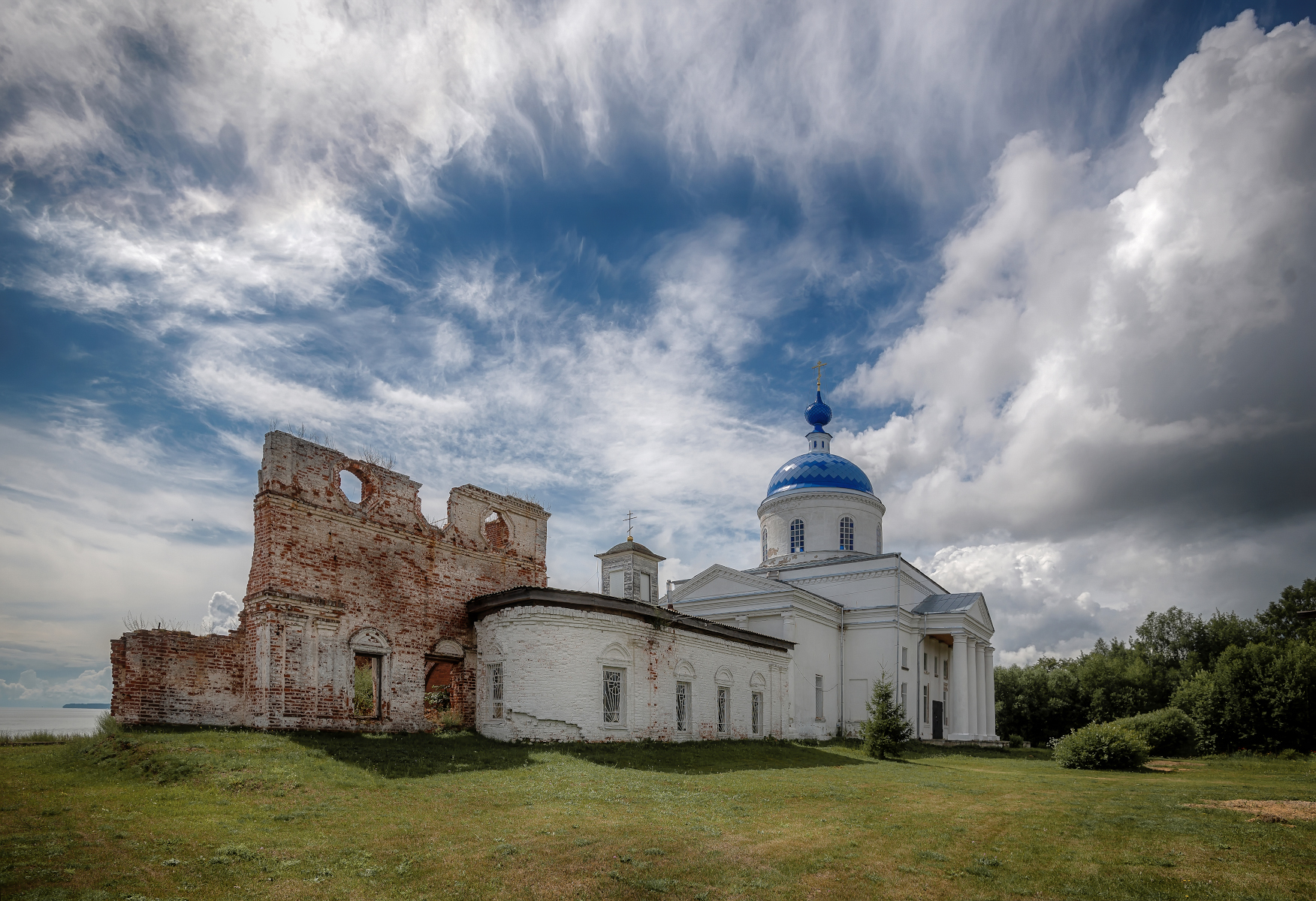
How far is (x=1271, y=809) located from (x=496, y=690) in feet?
53.5

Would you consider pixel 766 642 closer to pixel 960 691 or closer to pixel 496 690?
pixel 496 690

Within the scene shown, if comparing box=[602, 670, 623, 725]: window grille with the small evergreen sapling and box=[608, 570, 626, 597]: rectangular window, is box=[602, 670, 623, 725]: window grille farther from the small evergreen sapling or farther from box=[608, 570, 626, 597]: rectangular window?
the small evergreen sapling

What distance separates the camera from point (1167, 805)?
45.7 ft

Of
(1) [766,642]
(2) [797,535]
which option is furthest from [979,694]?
(1) [766,642]

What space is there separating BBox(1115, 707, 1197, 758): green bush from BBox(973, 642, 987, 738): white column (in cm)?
626

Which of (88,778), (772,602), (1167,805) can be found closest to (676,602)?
(772,602)

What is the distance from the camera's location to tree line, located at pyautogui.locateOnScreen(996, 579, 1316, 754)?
1310 inches

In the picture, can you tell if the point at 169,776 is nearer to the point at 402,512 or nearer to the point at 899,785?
the point at 402,512

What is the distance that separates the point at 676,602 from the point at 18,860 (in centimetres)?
2635

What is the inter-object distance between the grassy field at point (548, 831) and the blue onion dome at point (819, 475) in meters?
23.6

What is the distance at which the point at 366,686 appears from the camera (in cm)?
1952

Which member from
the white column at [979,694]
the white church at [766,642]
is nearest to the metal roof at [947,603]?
the white church at [766,642]

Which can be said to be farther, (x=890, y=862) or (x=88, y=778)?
(x=88, y=778)

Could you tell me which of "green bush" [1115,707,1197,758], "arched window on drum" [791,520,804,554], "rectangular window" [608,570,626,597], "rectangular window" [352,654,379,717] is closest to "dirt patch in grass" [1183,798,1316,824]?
"rectangular window" [352,654,379,717]
